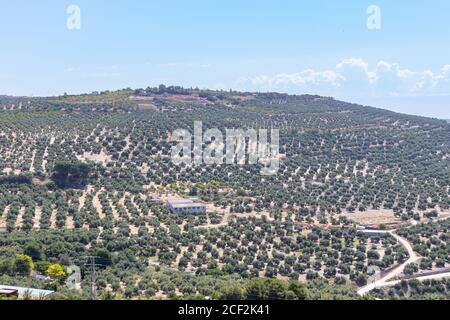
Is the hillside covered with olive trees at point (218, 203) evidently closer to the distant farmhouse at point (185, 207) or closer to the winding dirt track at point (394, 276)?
the winding dirt track at point (394, 276)

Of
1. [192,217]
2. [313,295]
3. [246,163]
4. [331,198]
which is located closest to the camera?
[313,295]

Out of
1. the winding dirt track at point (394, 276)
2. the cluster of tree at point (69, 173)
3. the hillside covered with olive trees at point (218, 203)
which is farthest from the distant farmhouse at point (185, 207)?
the winding dirt track at point (394, 276)

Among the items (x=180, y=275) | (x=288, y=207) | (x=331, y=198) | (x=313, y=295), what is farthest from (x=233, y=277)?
(x=331, y=198)

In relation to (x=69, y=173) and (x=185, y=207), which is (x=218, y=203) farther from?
(x=69, y=173)

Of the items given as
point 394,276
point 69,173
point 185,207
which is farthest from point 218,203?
Answer: point 394,276

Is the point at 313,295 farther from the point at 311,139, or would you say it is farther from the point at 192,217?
the point at 311,139

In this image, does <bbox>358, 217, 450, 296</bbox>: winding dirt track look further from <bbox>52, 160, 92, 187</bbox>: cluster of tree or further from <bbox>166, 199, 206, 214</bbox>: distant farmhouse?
<bbox>52, 160, 92, 187</bbox>: cluster of tree

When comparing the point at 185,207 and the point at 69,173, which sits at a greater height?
the point at 69,173
